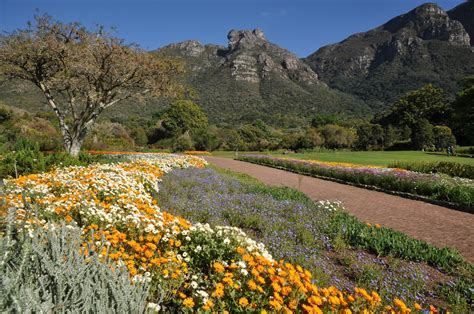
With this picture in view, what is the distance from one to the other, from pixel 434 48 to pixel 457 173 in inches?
4472

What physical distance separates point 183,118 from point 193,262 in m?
60.5

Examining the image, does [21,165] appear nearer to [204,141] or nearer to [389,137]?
[204,141]

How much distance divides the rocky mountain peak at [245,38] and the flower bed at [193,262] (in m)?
126

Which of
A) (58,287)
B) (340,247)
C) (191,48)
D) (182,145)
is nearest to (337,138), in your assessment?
(182,145)

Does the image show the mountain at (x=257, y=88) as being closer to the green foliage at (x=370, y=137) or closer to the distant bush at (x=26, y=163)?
the green foliage at (x=370, y=137)

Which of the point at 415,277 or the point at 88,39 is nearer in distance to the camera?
the point at 415,277

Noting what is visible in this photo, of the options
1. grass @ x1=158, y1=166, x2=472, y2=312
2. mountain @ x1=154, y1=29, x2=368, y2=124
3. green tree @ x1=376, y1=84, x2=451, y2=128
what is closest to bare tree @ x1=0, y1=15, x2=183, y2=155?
grass @ x1=158, y1=166, x2=472, y2=312

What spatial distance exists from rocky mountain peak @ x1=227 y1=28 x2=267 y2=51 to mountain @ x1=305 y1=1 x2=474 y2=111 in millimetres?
26050

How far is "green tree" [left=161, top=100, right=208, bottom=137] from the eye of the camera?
59.5m

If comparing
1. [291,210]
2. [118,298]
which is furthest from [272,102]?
[118,298]

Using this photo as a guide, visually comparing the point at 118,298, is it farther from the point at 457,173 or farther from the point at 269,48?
the point at 269,48

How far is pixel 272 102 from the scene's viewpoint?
95438 millimetres

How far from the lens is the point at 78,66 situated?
15.5 m

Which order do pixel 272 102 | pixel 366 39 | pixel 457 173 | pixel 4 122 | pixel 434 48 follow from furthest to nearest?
pixel 366 39 → pixel 434 48 → pixel 272 102 → pixel 4 122 → pixel 457 173
